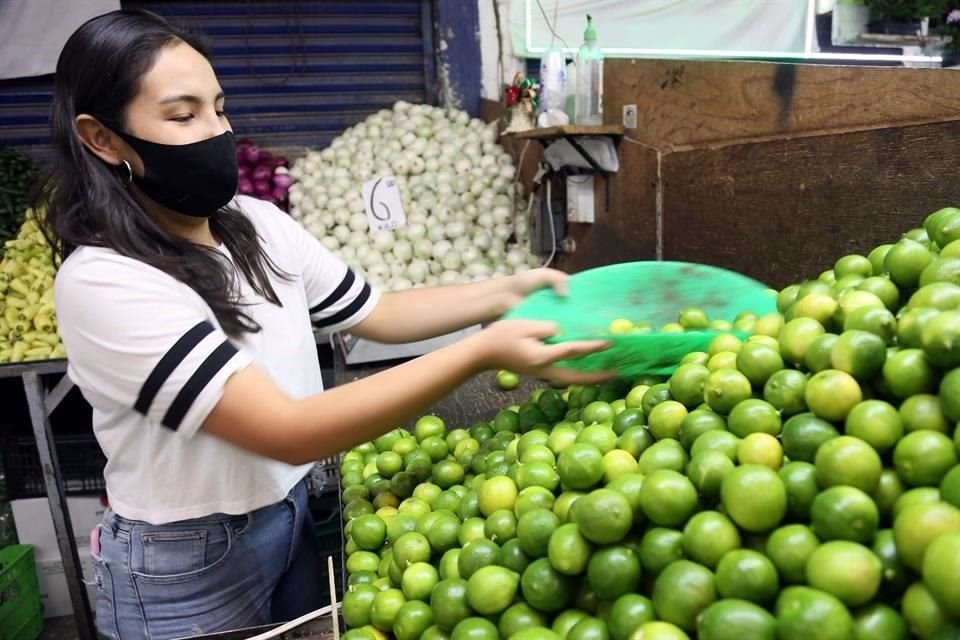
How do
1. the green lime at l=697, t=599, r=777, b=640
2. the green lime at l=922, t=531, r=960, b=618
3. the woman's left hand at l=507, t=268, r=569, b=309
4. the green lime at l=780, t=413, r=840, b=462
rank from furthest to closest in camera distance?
the woman's left hand at l=507, t=268, r=569, b=309 < the green lime at l=780, t=413, r=840, b=462 < the green lime at l=697, t=599, r=777, b=640 < the green lime at l=922, t=531, r=960, b=618

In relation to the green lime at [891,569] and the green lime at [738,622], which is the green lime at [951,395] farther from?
the green lime at [738,622]

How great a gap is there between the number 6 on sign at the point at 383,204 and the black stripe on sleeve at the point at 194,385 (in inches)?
144

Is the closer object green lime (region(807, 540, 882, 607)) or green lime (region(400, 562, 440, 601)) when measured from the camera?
green lime (region(807, 540, 882, 607))

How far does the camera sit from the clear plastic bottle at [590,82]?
150 inches

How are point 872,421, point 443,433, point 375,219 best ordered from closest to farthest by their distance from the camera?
point 872,421 < point 443,433 < point 375,219

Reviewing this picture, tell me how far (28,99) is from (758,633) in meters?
6.27

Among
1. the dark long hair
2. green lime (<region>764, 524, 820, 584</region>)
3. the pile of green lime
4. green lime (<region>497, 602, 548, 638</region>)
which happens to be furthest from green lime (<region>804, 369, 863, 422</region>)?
the dark long hair

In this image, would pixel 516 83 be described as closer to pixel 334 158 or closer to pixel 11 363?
pixel 334 158

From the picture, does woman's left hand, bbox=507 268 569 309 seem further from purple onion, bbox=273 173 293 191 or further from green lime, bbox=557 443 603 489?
purple onion, bbox=273 173 293 191

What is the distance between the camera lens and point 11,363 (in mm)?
3693

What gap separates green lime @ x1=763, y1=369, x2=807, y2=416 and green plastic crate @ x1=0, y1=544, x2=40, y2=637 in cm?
411

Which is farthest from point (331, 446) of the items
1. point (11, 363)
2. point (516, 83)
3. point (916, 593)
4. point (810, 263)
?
point (516, 83)

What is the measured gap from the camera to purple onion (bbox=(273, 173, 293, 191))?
5371 mm

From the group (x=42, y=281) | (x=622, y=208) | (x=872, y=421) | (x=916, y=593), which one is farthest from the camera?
(x=42, y=281)
